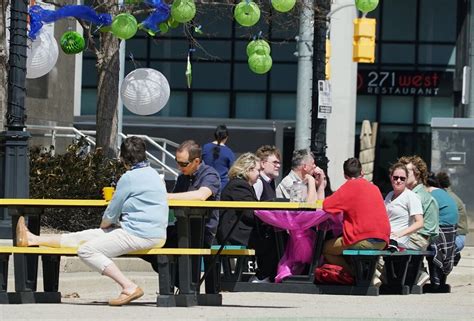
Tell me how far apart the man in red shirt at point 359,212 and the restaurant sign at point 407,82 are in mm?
29071

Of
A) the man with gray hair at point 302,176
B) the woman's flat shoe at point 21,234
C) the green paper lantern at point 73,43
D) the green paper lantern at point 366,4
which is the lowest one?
the woman's flat shoe at point 21,234

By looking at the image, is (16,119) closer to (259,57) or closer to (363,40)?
(259,57)

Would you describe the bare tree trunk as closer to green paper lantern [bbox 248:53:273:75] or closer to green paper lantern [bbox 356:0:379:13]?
green paper lantern [bbox 248:53:273:75]

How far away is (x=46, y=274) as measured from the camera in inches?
493

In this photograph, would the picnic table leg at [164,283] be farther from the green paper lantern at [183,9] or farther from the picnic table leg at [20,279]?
the green paper lantern at [183,9]

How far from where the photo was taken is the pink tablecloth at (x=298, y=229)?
1450 cm

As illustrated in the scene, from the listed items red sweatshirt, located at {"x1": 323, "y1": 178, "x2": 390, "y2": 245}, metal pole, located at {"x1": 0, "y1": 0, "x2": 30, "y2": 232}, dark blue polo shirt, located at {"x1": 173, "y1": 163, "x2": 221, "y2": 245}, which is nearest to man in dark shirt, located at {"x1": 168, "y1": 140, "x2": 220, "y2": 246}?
dark blue polo shirt, located at {"x1": 173, "y1": 163, "x2": 221, "y2": 245}

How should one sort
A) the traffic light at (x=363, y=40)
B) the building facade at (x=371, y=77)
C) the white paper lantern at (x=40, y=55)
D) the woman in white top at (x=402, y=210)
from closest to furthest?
1. the woman in white top at (x=402, y=210)
2. the white paper lantern at (x=40, y=55)
3. the traffic light at (x=363, y=40)
4. the building facade at (x=371, y=77)

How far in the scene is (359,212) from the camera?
560 inches

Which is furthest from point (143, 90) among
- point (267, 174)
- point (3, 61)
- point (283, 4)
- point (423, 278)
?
point (423, 278)

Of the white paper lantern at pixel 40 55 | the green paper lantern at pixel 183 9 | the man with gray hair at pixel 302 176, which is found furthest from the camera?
the white paper lantern at pixel 40 55

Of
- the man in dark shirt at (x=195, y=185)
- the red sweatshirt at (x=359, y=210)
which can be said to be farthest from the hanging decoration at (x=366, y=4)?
the man in dark shirt at (x=195, y=185)

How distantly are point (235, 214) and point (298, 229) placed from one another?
66 cm

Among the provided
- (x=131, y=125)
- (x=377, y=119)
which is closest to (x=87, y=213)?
(x=131, y=125)
